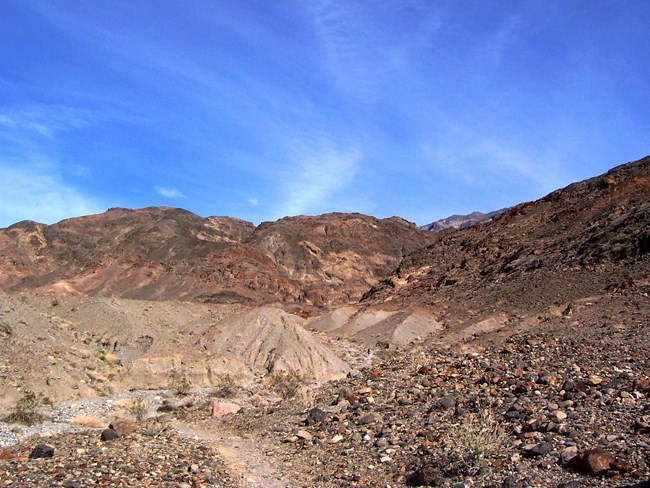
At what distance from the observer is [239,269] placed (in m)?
66.3

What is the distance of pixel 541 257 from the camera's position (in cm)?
Answer: 3409

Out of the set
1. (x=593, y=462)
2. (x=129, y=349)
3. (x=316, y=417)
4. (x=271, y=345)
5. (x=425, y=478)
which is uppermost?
(x=129, y=349)

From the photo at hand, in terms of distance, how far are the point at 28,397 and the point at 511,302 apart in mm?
22340

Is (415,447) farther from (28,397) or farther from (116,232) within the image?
(116,232)

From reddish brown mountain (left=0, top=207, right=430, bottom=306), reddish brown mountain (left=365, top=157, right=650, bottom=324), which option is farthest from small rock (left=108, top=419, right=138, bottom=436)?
reddish brown mountain (left=0, top=207, right=430, bottom=306)

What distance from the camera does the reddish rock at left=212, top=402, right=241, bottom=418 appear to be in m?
13.3

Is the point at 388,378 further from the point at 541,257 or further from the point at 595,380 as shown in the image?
the point at 541,257

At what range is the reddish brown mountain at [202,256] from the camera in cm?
6362

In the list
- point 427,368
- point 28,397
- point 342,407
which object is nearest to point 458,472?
point 342,407

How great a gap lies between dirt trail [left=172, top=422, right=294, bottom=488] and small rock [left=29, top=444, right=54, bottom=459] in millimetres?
2534

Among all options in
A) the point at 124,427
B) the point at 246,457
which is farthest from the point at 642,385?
the point at 124,427

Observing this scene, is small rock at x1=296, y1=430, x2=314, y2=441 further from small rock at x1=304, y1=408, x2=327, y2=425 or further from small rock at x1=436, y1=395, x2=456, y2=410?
small rock at x1=436, y1=395, x2=456, y2=410

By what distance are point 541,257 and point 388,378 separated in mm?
23601

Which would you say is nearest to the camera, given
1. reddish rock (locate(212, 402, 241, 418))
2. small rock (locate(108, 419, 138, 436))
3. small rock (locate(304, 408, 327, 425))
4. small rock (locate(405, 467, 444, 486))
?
small rock (locate(405, 467, 444, 486))
